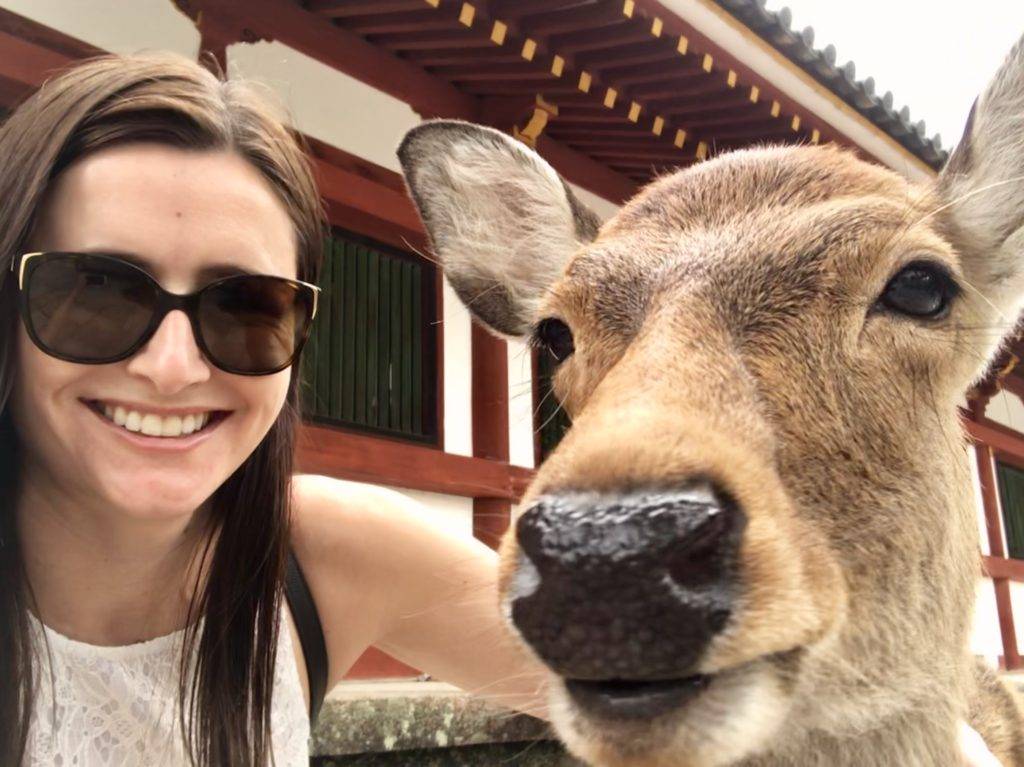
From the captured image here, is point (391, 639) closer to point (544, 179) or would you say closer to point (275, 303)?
point (275, 303)

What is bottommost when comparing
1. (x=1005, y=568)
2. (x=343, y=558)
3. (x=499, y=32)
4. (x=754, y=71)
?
(x=1005, y=568)

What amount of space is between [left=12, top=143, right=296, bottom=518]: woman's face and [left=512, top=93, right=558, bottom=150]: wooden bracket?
477cm

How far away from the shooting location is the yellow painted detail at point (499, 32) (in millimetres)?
5914

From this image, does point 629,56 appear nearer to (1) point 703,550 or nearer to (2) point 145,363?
(2) point 145,363

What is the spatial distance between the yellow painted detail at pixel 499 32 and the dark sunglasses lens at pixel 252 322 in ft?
12.4

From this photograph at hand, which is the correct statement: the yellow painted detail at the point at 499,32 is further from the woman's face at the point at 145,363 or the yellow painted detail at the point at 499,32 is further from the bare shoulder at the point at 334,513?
the woman's face at the point at 145,363

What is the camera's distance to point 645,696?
1576mm

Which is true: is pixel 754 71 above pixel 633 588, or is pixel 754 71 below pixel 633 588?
above

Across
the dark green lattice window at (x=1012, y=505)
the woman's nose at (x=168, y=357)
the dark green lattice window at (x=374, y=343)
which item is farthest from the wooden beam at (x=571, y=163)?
the dark green lattice window at (x=1012, y=505)

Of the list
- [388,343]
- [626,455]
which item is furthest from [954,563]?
[388,343]

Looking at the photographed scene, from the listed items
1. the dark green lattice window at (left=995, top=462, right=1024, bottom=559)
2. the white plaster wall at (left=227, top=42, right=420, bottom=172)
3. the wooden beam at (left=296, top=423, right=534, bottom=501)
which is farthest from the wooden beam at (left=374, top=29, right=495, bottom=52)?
the dark green lattice window at (left=995, top=462, right=1024, bottom=559)

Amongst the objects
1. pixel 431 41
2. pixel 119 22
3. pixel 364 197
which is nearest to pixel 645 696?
pixel 431 41

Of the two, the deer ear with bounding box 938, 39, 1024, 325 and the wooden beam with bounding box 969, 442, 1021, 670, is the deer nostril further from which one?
the wooden beam with bounding box 969, 442, 1021, 670

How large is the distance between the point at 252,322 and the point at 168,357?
238mm
